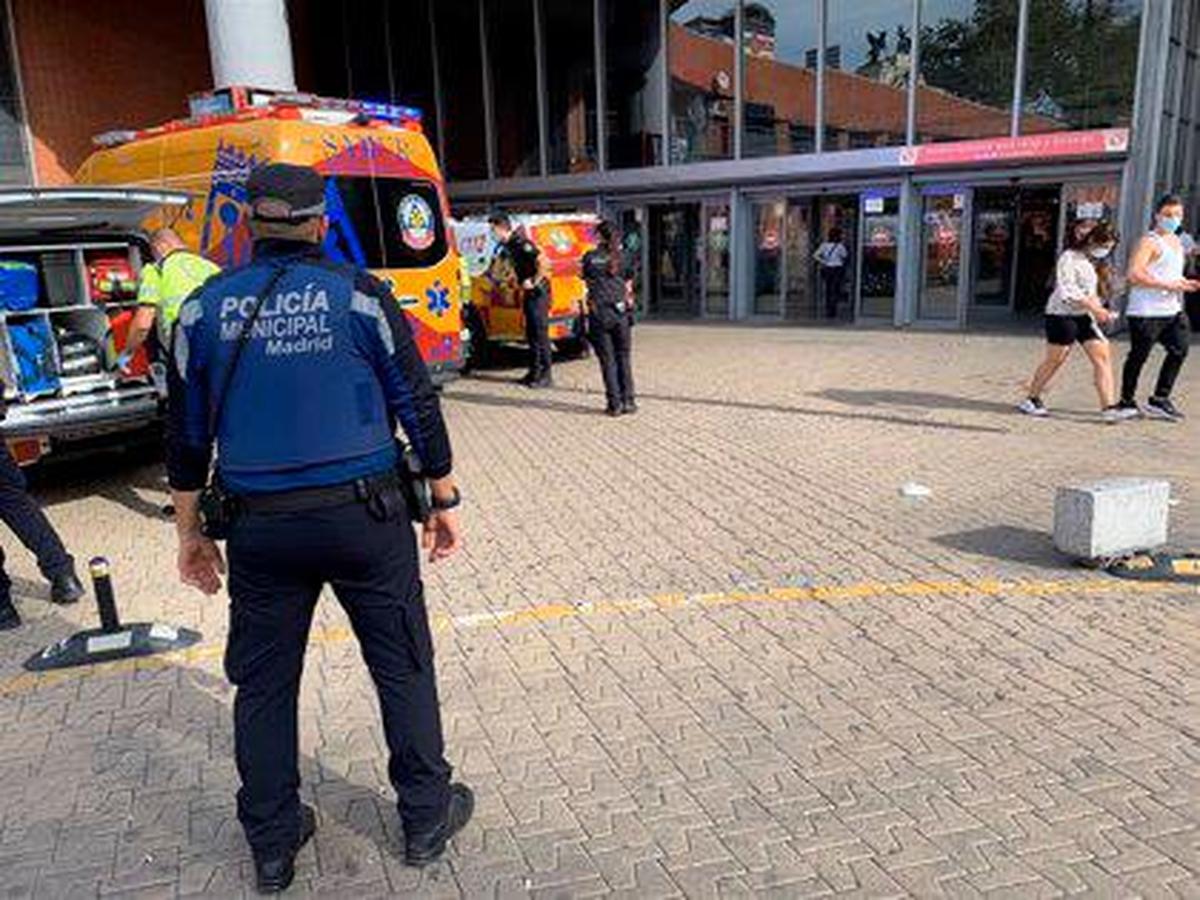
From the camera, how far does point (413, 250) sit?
9.34 m

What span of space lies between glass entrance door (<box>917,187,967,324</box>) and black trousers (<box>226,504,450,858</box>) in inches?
591

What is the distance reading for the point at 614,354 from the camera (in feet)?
31.3

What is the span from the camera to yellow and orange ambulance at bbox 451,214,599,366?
12.8 meters

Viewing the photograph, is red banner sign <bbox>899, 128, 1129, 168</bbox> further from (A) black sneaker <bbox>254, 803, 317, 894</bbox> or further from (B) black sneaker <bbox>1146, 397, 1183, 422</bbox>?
(A) black sneaker <bbox>254, 803, 317, 894</bbox>

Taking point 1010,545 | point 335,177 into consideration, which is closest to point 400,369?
point 1010,545

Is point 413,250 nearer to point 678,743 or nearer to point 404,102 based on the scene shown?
point 678,743

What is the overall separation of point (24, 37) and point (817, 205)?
55.2 feet

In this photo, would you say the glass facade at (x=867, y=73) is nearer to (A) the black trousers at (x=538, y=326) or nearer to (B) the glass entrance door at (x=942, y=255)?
(B) the glass entrance door at (x=942, y=255)

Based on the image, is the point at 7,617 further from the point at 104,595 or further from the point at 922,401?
the point at 922,401

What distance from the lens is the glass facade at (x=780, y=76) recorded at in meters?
17.1

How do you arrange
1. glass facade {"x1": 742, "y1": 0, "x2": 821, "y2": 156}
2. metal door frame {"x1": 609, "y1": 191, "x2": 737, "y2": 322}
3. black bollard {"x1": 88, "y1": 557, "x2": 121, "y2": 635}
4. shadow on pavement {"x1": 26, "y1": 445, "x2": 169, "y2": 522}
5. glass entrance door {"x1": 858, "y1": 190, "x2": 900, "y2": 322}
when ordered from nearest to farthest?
black bollard {"x1": 88, "y1": 557, "x2": 121, "y2": 635} → shadow on pavement {"x1": 26, "y1": 445, "x2": 169, "y2": 522} → glass entrance door {"x1": 858, "y1": 190, "x2": 900, "y2": 322} → glass facade {"x1": 742, "y1": 0, "x2": 821, "y2": 156} → metal door frame {"x1": 609, "y1": 191, "x2": 737, "y2": 322}

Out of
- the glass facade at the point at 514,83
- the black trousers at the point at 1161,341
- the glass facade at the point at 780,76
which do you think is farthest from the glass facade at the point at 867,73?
the black trousers at the point at 1161,341

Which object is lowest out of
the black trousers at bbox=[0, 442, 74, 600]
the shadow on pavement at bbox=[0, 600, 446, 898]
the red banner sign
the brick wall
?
the shadow on pavement at bbox=[0, 600, 446, 898]

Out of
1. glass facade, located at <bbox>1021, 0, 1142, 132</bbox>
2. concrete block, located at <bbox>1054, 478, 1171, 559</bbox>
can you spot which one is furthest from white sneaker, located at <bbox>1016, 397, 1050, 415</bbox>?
glass facade, located at <bbox>1021, 0, 1142, 132</bbox>
